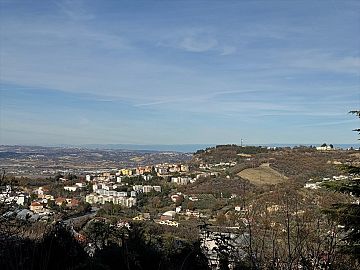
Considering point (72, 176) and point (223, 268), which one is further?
point (72, 176)

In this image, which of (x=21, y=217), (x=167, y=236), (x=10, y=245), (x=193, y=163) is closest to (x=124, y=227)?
(x=167, y=236)

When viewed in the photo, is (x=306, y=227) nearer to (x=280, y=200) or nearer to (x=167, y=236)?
(x=280, y=200)

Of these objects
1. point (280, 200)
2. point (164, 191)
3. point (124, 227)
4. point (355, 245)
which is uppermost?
point (280, 200)

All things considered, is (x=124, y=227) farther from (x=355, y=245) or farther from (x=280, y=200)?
(x=355, y=245)

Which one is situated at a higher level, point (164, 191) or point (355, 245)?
point (355, 245)

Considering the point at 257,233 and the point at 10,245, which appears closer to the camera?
the point at 10,245

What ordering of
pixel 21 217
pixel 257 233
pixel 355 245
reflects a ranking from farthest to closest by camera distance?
pixel 355 245
pixel 21 217
pixel 257 233

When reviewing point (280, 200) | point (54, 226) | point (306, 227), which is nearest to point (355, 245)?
point (280, 200)

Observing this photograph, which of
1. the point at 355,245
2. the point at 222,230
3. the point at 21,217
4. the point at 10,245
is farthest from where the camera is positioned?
the point at 355,245

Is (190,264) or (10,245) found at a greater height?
(10,245)
